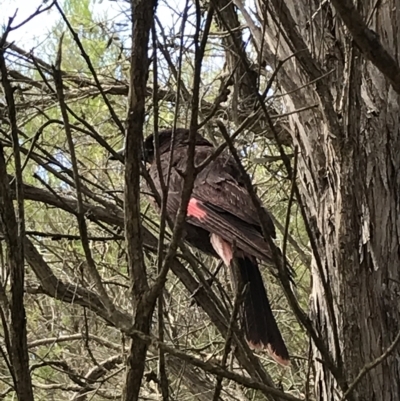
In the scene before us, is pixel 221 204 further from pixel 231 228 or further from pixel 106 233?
pixel 106 233

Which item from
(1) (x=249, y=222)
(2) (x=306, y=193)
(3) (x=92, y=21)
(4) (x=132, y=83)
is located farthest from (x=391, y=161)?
(3) (x=92, y=21)

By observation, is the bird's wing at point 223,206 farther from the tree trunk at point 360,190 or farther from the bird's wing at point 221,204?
the tree trunk at point 360,190

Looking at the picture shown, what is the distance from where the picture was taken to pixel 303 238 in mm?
→ 4395

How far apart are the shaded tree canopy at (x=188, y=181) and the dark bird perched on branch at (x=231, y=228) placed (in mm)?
118

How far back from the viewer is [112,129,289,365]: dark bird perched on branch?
253 cm

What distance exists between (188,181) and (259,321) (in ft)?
5.20

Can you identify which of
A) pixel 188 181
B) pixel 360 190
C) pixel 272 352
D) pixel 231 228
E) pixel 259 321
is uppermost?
pixel 231 228

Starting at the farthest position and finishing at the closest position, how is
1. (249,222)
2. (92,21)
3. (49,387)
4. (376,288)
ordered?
(92,21)
(49,387)
(249,222)
(376,288)

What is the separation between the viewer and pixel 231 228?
2727 mm

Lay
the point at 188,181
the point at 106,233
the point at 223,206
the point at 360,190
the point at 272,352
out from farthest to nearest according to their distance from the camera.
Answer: the point at 106,233 → the point at 223,206 → the point at 272,352 → the point at 360,190 → the point at 188,181

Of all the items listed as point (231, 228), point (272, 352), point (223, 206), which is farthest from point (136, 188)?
point (223, 206)

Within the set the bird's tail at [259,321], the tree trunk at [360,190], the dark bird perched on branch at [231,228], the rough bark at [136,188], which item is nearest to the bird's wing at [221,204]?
the dark bird perched on branch at [231,228]

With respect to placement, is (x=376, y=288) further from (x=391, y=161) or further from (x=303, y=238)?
(x=303, y=238)

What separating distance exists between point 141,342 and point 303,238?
3396mm
